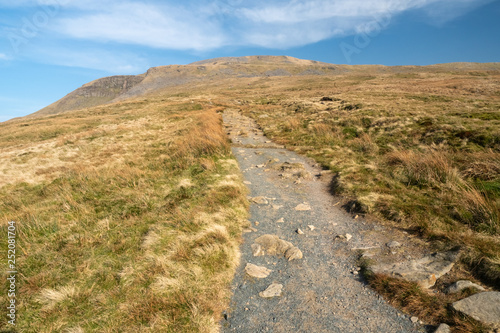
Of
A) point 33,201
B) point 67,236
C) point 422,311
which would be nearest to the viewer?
point 422,311

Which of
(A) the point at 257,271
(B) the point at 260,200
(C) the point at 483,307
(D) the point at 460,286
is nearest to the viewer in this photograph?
(C) the point at 483,307

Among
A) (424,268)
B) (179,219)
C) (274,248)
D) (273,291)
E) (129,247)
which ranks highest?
(179,219)

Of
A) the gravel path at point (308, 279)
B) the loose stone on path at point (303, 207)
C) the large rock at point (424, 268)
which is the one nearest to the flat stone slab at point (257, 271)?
the gravel path at point (308, 279)

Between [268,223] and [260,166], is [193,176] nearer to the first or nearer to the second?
[260,166]

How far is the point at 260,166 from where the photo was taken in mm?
12266

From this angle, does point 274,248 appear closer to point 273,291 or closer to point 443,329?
point 273,291

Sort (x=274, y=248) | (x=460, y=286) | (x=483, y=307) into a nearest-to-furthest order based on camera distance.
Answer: (x=483, y=307) → (x=460, y=286) → (x=274, y=248)

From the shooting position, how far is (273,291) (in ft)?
14.6

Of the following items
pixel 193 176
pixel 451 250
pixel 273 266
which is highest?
pixel 193 176

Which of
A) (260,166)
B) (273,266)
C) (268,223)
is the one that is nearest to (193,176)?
(260,166)

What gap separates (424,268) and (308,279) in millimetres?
2330

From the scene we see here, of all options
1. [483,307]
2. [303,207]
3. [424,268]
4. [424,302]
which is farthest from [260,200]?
[483,307]

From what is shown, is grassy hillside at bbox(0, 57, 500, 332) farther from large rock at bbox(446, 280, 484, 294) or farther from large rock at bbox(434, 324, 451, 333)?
large rock at bbox(434, 324, 451, 333)

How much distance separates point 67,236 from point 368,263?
26.9ft
